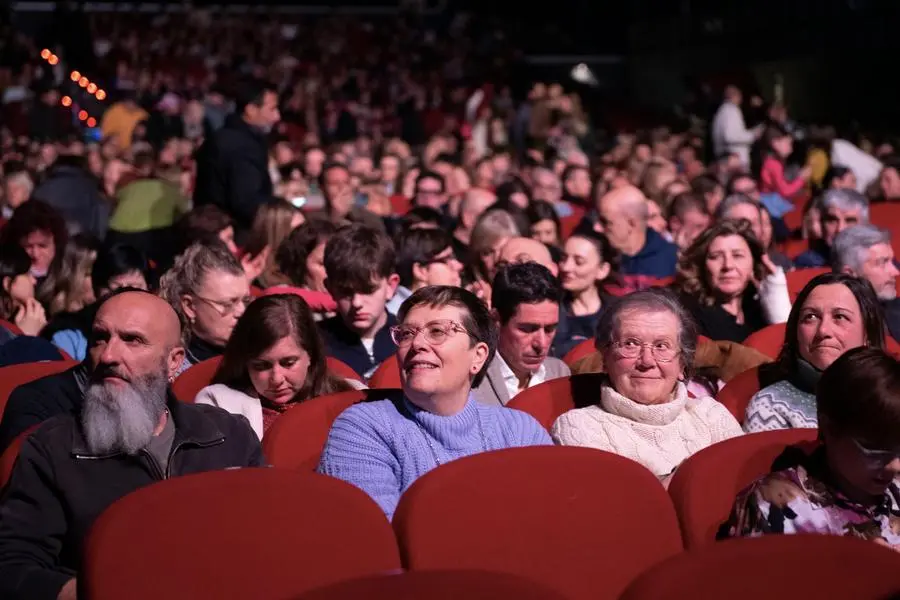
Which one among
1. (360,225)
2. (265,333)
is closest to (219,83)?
(360,225)

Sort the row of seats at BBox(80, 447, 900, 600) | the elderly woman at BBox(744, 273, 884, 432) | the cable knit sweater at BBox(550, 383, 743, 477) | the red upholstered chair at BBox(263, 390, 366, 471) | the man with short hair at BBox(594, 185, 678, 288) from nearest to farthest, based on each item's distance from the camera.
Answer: the row of seats at BBox(80, 447, 900, 600) → the red upholstered chair at BBox(263, 390, 366, 471) → the cable knit sweater at BBox(550, 383, 743, 477) → the elderly woman at BBox(744, 273, 884, 432) → the man with short hair at BBox(594, 185, 678, 288)

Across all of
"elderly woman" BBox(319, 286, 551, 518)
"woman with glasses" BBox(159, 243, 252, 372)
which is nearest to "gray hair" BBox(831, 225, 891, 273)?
"woman with glasses" BBox(159, 243, 252, 372)

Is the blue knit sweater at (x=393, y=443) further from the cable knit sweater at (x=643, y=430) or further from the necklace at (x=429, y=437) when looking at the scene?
the cable knit sweater at (x=643, y=430)

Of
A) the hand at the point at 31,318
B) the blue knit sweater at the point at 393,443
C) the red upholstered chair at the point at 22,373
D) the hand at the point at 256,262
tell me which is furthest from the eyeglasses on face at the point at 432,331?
the hand at the point at 256,262

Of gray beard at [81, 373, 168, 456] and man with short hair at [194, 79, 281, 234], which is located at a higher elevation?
man with short hair at [194, 79, 281, 234]

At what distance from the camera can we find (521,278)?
4145 millimetres

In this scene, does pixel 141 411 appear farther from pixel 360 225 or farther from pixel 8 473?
pixel 360 225

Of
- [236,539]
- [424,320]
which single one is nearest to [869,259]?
[424,320]

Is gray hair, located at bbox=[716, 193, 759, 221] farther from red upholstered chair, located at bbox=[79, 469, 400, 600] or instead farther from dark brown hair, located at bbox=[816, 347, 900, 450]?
red upholstered chair, located at bbox=[79, 469, 400, 600]

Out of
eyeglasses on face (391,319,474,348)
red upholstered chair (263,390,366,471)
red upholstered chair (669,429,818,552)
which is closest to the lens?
red upholstered chair (669,429,818,552)

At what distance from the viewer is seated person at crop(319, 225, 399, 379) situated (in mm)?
4586

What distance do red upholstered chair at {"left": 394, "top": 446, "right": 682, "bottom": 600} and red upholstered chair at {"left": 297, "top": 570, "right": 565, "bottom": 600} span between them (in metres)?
0.48

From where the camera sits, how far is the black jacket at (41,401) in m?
3.26

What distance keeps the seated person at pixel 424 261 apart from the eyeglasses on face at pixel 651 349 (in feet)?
6.49
